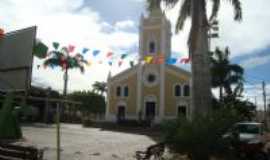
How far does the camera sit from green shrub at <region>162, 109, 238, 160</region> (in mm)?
10820

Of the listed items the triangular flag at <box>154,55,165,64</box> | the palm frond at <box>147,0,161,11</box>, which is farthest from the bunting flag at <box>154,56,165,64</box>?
the palm frond at <box>147,0,161,11</box>

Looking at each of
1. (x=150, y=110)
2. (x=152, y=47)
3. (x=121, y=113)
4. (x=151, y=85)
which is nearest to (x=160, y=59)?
(x=151, y=85)

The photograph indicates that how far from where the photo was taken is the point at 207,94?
596 inches

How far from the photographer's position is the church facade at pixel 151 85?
39.5m

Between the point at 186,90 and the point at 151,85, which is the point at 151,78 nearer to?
the point at 151,85

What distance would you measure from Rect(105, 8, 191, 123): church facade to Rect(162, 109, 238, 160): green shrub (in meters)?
27.4

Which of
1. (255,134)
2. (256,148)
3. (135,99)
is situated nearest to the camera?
(256,148)

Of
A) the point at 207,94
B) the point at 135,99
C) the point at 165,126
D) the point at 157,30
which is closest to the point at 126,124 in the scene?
the point at 135,99

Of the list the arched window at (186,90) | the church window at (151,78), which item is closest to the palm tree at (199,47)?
the arched window at (186,90)

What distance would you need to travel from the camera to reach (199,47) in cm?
1549

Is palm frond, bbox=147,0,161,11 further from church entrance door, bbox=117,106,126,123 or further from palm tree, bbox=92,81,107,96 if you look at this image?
palm tree, bbox=92,81,107,96

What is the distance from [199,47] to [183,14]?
2.25 m

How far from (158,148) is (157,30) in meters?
31.5

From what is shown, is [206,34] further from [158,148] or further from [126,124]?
[126,124]
